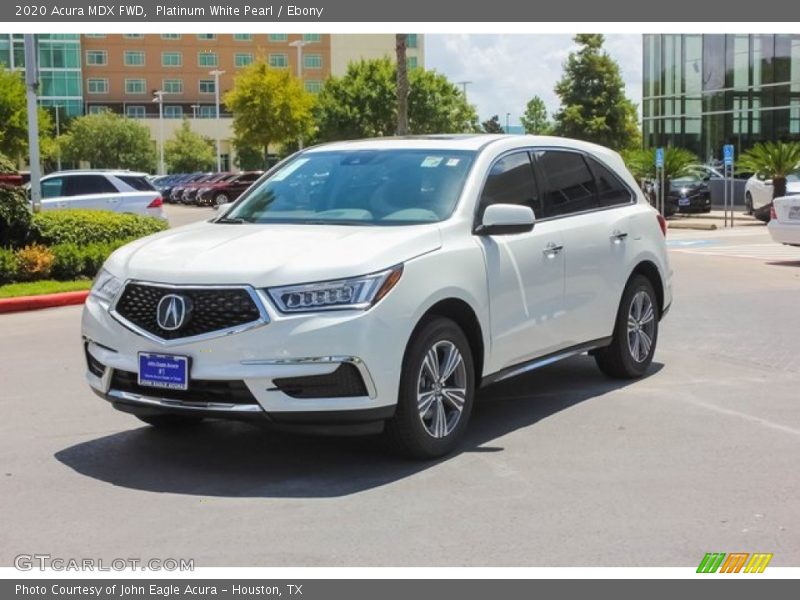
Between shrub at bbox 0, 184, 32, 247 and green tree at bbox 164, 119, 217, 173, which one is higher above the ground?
green tree at bbox 164, 119, 217, 173

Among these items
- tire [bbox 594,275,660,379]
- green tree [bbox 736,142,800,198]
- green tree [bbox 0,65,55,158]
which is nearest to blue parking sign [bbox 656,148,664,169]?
green tree [bbox 736,142,800,198]

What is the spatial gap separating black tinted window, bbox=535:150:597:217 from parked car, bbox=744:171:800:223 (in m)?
21.1

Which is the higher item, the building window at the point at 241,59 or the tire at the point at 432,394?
the building window at the point at 241,59

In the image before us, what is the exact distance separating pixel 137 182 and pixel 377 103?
126ft

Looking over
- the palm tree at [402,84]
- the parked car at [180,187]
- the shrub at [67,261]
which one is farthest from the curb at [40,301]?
the parked car at [180,187]

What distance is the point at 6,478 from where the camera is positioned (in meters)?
5.79

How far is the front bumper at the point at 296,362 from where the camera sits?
5348mm

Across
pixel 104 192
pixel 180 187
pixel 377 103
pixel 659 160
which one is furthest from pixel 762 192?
pixel 377 103

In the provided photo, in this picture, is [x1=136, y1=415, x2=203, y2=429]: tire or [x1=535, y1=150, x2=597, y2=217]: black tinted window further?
[x1=535, y1=150, x2=597, y2=217]: black tinted window

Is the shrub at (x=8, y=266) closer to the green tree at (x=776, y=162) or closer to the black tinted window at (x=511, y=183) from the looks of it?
the black tinted window at (x=511, y=183)

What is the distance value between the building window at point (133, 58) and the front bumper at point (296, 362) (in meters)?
98.6

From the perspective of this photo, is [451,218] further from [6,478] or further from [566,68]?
[566,68]

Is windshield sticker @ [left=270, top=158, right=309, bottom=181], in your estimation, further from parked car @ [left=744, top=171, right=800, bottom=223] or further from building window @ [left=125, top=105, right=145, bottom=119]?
building window @ [left=125, top=105, right=145, bottom=119]

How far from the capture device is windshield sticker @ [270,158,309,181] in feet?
23.6
